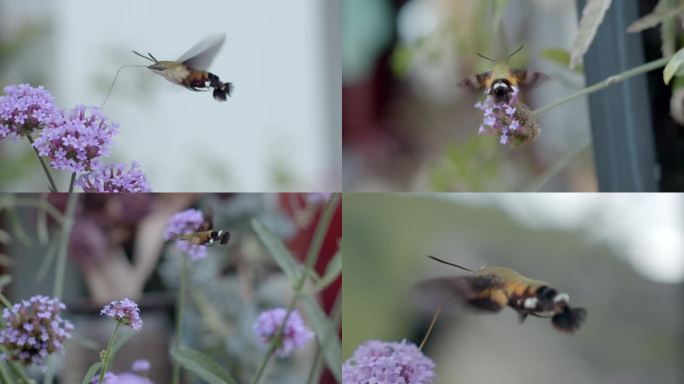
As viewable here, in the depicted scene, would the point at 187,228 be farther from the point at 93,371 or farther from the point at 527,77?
the point at 527,77

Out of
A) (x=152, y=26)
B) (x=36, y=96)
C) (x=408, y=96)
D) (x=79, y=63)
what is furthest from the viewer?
(x=408, y=96)

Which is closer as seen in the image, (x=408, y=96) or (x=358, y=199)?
(x=358, y=199)

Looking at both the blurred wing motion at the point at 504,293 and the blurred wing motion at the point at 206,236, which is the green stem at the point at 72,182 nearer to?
the blurred wing motion at the point at 206,236

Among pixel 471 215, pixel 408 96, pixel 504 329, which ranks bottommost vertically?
pixel 504 329

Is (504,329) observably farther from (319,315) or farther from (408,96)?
(408,96)

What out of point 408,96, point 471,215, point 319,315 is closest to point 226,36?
point 319,315

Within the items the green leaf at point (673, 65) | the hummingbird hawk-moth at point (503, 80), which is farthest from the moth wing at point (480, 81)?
the green leaf at point (673, 65)
